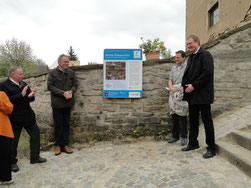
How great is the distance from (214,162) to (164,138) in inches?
59.8

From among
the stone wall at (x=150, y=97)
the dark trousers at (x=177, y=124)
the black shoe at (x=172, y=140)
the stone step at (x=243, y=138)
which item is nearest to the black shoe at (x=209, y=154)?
the stone step at (x=243, y=138)

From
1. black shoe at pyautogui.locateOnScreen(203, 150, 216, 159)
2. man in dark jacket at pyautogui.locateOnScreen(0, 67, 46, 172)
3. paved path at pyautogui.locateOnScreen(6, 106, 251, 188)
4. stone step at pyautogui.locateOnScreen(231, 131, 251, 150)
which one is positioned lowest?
paved path at pyautogui.locateOnScreen(6, 106, 251, 188)

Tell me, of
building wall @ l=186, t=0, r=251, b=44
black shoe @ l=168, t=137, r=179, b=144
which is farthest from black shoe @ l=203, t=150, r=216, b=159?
building wall @ l=186, t=0, r=251, b=44

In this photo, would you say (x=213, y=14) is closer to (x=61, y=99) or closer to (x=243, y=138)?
(x=243, y=138)

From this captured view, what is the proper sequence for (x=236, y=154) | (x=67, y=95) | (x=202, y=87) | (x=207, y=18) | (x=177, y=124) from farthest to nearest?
(x=207, y=18)
(x=177, y=124)
(x=67, y=95)
(x=202, y=87)
(x=236, y=154)

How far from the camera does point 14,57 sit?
20.2 meters

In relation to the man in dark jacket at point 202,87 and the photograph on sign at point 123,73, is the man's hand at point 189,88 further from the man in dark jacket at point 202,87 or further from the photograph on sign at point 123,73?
the photograph on sign at point 123,73

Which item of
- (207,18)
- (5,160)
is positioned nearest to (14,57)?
(207,18)

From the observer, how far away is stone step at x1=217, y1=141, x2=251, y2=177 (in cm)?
237

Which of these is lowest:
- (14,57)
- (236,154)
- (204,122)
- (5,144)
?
(236,154)

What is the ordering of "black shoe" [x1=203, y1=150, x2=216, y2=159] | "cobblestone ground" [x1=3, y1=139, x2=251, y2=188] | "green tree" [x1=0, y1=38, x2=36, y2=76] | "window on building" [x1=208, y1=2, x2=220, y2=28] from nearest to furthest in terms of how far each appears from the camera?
1. "cobblestone ground" [x1=3, y1=139, x2=251, y2=188]
2. "black shoe" [x1=203, y1=150, x2=216, y2=159]
3. "window on building" [x1=208, y1=2, x2=220, y2=28]
4. "green tree" [x1=0, y1=38, x2=36, y2=76]

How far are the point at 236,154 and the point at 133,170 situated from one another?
1458 mm

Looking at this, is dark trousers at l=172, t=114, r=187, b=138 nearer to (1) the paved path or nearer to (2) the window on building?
(1) the paved path

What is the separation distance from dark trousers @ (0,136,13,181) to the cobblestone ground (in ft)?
0.60
